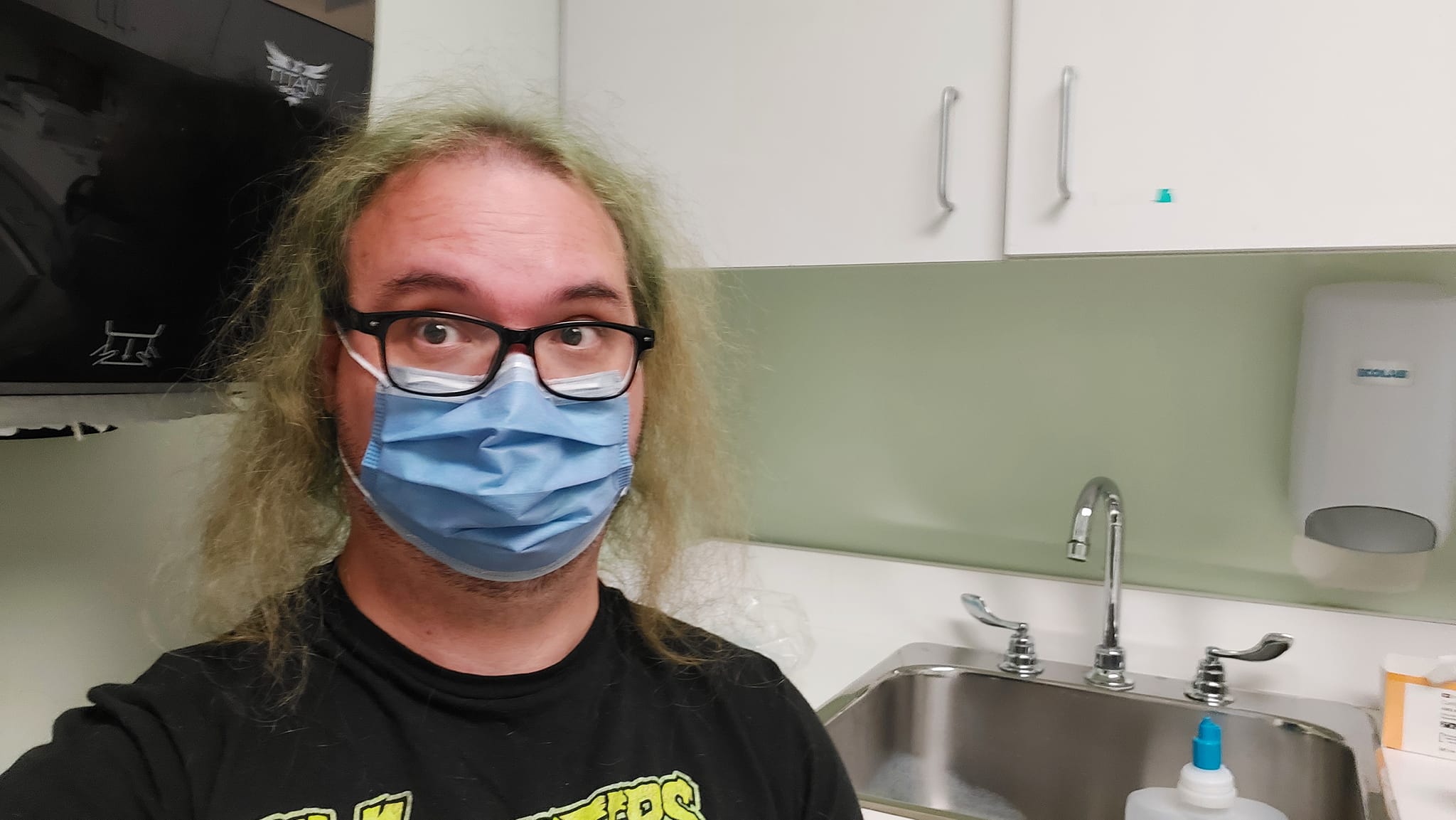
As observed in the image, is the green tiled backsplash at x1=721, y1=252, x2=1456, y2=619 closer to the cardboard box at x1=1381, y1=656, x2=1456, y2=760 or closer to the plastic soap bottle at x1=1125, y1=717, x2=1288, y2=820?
the cardboard box at x1=1381, y1=656, x2=1456, y2=760

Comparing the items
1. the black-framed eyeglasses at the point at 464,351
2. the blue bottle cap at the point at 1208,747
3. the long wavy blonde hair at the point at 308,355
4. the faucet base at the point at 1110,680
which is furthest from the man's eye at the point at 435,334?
the faucet base at the point at 1110,680

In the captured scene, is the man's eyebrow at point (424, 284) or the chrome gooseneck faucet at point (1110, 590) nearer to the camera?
the man's eyebrow at point (424, 284)

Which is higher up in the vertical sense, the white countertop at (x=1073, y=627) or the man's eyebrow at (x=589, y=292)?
the man's eyebrow at (x=589, y=292)

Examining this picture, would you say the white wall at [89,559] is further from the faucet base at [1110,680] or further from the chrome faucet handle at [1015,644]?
the faucet base at [1110,680]

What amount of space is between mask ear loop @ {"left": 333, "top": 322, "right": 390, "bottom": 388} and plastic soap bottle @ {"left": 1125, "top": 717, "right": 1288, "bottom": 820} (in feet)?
2.91

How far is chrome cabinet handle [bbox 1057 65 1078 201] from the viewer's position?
1.11m

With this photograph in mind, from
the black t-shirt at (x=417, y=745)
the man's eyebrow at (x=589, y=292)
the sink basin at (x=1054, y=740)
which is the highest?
the man's eyebrow at (x=589, y=292)

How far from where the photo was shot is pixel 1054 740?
1.35 m

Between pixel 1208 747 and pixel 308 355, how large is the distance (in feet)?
3.24

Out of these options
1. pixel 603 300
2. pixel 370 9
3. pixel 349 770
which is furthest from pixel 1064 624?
pixel 370 9

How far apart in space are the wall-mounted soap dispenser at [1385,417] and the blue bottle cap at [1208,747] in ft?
1.44

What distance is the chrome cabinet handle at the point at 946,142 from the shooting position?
120cm

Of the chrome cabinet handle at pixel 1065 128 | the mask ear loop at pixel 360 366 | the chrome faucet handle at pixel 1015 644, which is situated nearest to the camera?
the mask ear loop at pixel 360 366

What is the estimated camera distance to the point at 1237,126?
3.43ft
